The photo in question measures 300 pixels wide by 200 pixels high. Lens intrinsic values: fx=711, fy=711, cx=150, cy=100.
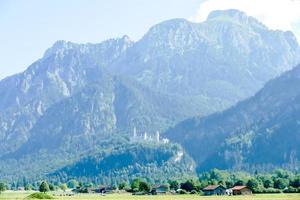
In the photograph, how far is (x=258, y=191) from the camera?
199875 millimetres

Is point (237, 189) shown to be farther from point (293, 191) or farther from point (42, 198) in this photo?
point (42, 198)

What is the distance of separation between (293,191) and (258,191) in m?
14.7

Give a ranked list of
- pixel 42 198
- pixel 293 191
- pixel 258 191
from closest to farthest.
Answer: pixel 42 198
pixel 293 191
pixel 258 191

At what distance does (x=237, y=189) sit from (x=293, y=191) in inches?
675

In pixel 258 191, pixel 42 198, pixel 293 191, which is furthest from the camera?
pixel 258 191

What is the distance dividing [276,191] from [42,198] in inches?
3054

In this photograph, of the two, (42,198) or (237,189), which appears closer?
(42,198)

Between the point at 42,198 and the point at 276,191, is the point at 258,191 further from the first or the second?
the point at 42,198

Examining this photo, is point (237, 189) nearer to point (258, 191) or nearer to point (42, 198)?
point (258, 191)

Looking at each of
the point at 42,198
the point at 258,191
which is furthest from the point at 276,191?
the point at 42,198

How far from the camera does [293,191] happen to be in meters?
187

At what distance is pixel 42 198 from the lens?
468 ft

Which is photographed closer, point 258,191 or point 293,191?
point 293,191

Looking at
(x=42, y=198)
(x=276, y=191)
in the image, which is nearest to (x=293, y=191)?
(x=276, y=191)
